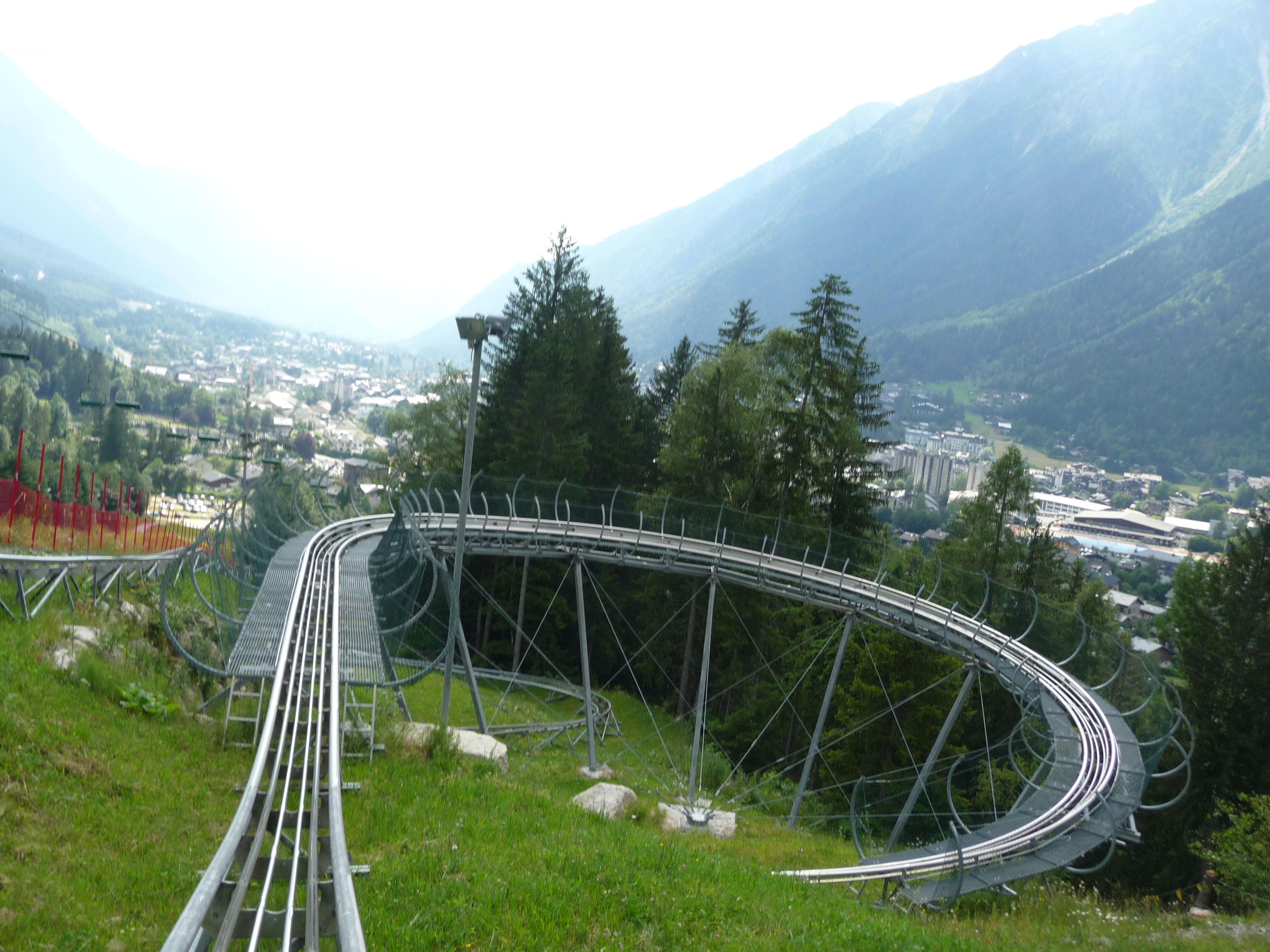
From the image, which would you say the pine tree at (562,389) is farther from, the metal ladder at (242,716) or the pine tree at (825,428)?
the metal ladder at (242,716)

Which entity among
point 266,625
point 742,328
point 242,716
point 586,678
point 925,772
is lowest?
point 586,678

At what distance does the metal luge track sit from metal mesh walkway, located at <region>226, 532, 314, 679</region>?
0.19 meters

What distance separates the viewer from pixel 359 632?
47.6 ft

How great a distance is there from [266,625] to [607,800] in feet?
21.2

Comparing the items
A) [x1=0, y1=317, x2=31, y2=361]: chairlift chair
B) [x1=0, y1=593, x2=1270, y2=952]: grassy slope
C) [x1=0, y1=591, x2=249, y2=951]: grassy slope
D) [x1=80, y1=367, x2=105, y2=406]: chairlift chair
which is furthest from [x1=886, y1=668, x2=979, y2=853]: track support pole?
[x1=80, y1=367, x2=105, y2=406]: chairlift chair

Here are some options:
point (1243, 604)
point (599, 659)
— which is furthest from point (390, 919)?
point (599, 659)

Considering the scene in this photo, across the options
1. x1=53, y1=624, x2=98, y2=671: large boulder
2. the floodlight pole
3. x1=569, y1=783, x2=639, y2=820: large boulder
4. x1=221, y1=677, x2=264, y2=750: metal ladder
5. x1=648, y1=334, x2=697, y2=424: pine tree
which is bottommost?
x1=569, y1=783, x2=639, y2=820: large boulder

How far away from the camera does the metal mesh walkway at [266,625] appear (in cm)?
1191

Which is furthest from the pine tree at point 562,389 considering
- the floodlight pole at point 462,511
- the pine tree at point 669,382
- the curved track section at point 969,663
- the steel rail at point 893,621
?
the floodlight pole at point 462,511

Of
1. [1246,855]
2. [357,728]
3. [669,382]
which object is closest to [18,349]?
[357,728]

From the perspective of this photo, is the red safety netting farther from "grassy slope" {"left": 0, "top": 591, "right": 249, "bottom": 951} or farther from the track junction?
"grassy slope" {"left": 0, "top": 591, "right": 249, "bottom": 951}

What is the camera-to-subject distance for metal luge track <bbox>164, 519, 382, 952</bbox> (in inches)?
206

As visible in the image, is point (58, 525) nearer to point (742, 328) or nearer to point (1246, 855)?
point (1246, 855)

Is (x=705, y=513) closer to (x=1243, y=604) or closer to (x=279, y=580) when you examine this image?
(x=279, y=580)
